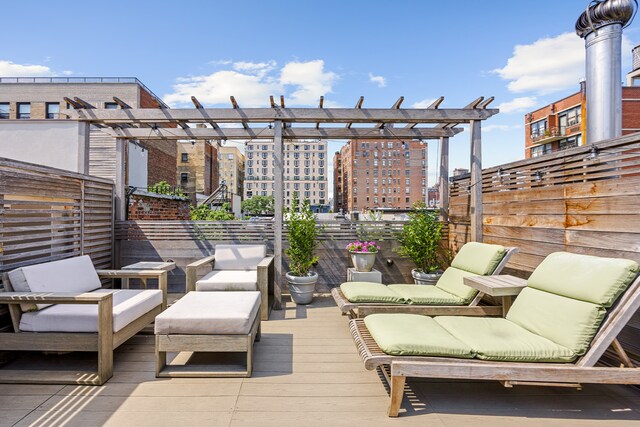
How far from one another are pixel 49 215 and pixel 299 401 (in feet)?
11.3

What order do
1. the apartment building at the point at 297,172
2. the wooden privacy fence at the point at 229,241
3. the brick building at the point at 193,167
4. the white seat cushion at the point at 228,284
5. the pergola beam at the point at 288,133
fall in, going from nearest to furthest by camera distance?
the white seat cushion at the point at 228,284, the wooden privacy fence at the point at 229,241, the pergola beam at the point at 288,133, the brick building at the point at 193,167, the apartment building at the point at 297,172

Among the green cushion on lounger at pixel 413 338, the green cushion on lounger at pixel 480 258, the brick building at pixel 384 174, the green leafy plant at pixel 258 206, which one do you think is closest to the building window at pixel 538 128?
the green cushion on lounger at pixel 480 258

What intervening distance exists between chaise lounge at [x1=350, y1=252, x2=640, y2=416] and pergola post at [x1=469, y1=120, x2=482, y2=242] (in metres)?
2.22

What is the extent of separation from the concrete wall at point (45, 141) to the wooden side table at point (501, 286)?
31.7 feet

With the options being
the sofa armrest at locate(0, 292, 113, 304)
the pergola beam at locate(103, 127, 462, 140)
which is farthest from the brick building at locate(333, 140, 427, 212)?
the sofa armrest at locate(0, 292, 113, 304)

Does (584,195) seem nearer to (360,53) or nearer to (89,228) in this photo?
(89,228)

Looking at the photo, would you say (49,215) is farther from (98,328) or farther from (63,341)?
(98,328)

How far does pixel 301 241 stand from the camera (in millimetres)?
4633

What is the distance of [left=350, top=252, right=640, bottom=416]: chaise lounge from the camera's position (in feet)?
6.55

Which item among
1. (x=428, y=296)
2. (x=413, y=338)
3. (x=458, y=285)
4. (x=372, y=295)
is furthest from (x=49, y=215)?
(x=458, y=285)

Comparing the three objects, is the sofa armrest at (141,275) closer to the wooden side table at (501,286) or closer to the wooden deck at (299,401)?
the wooden deck at (299,401)

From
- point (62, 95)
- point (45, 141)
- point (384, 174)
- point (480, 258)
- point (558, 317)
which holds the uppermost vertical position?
point (384, 174)

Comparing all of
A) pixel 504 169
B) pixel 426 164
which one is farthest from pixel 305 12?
pixel 426 164

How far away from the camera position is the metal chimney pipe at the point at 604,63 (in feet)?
13.4
